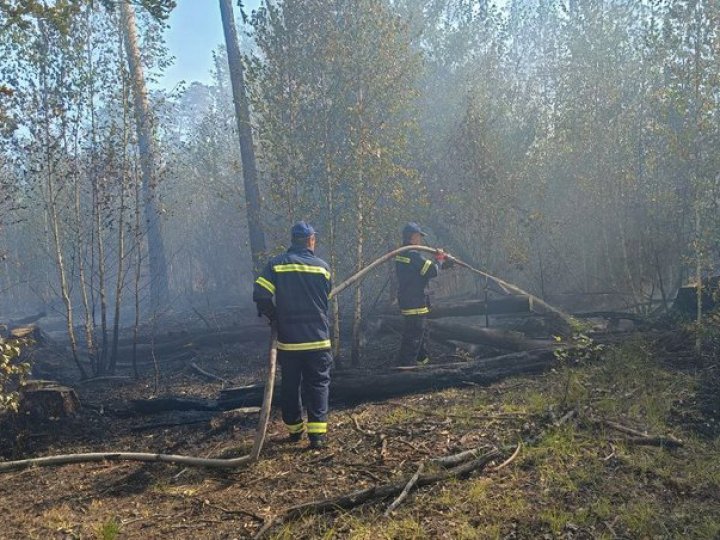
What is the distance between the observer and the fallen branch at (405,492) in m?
3.86

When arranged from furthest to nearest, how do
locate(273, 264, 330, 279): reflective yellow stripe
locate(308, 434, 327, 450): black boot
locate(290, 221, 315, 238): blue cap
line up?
locate(290, 221, 315, 238): blue cap
locate(273, 264, 330, 279): reflective yellow stripe
locate(308, 434, 327, 450): black boot

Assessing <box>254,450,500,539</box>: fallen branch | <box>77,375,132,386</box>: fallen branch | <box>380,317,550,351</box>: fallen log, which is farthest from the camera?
<box>77,375,132,386</box>: fallen branch

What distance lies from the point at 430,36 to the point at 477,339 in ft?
44.3

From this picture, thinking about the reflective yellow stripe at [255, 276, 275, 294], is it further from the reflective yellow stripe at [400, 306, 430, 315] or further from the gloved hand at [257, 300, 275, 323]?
the reflective yellow stripe at [400, 306, 430, 315]

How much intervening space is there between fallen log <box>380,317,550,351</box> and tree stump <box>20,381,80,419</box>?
6347 millimetres

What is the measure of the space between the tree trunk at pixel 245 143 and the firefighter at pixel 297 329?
4816 millimetres

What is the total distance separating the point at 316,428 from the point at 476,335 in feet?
16.1

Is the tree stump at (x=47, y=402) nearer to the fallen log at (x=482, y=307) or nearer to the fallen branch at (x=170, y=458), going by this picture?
the fallen branch at (x=170, y=458)

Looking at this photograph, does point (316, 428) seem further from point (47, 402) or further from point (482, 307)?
point (482, 307)

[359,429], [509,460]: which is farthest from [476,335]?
[509,460]

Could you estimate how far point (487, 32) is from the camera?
19781 millimetres

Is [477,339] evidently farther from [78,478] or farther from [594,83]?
[594,83]

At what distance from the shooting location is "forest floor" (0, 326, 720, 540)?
372cm

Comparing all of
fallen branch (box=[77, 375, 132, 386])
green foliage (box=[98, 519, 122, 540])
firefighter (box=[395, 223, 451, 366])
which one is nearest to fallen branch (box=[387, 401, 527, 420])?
firefighter (box=[395, 223, 451, 366])
